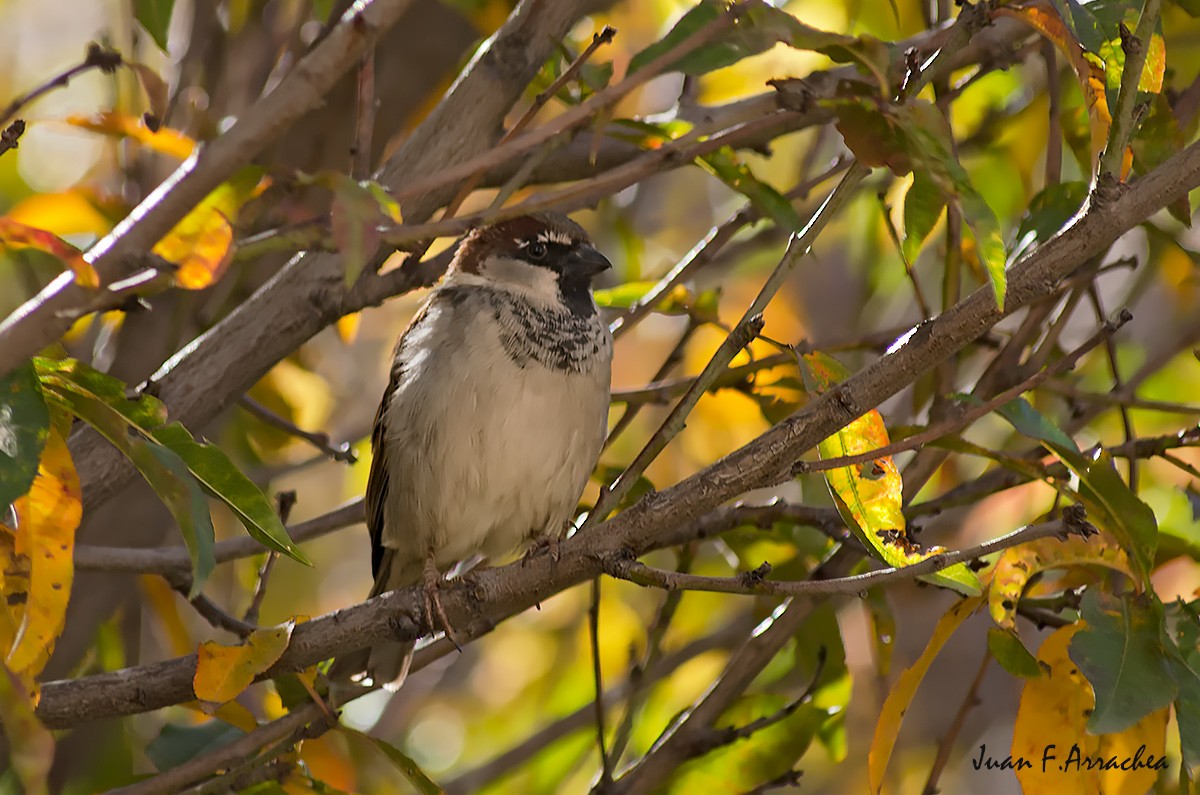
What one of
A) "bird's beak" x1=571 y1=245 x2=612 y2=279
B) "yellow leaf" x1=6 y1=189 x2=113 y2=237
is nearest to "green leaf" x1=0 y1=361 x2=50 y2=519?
"yellow leaf" x1=6 y1=189 x2=113 y2=237

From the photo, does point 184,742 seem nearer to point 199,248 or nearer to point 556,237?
point 199,248

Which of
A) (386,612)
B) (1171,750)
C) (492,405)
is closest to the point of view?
(386,612)

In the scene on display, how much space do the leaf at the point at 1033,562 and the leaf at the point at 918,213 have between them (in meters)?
0.39

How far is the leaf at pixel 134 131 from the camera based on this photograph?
148cm

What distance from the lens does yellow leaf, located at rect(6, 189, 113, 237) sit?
2.08m

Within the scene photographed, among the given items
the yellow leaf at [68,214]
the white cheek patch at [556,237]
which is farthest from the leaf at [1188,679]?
the yellow leaf at [68,214]

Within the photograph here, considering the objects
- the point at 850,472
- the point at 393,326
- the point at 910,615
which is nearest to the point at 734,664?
the point at 850,472

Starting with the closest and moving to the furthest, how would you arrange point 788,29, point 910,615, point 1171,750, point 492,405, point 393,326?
point 788,29 < point 492,405 < point 1171,750 < point 910,615 < point 393,326

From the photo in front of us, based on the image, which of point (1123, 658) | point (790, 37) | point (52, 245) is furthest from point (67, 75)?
point (1123, 658)

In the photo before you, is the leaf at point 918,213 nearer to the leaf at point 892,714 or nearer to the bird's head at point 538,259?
the leaf at point 892,714

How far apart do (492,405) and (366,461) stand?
2.61 ft

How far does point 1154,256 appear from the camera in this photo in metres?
2.45

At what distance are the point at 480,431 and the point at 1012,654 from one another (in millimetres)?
1046

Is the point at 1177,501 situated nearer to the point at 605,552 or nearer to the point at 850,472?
the point at 850,472
